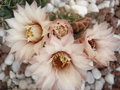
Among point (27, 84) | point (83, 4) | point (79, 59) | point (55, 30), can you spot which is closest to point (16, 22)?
point (55, 30)

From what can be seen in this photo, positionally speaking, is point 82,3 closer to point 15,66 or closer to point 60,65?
point 15,66

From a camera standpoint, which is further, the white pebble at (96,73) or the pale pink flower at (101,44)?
the white pebble at (96,73)

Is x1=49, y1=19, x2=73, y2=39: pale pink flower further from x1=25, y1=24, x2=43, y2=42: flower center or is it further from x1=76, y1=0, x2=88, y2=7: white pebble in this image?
x1=76, y1=0, x2=88, y2=7: white pebble

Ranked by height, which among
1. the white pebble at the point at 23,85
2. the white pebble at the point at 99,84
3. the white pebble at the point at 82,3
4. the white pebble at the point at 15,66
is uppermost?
the white pebble at the point at 82,3

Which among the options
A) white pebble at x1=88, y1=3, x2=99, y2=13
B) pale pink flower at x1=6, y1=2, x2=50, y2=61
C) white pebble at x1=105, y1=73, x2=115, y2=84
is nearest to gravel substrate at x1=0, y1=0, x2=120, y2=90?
white pebble at x1=105, y1=73, x2=115, y2=84

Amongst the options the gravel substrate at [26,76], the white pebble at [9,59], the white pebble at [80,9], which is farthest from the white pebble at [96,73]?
the white pebble at [9,59]

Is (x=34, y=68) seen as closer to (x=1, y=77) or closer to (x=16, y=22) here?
(x=16, y=22)

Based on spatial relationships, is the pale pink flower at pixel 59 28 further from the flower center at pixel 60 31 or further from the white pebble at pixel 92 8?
the white pebble at pixel 92 8
